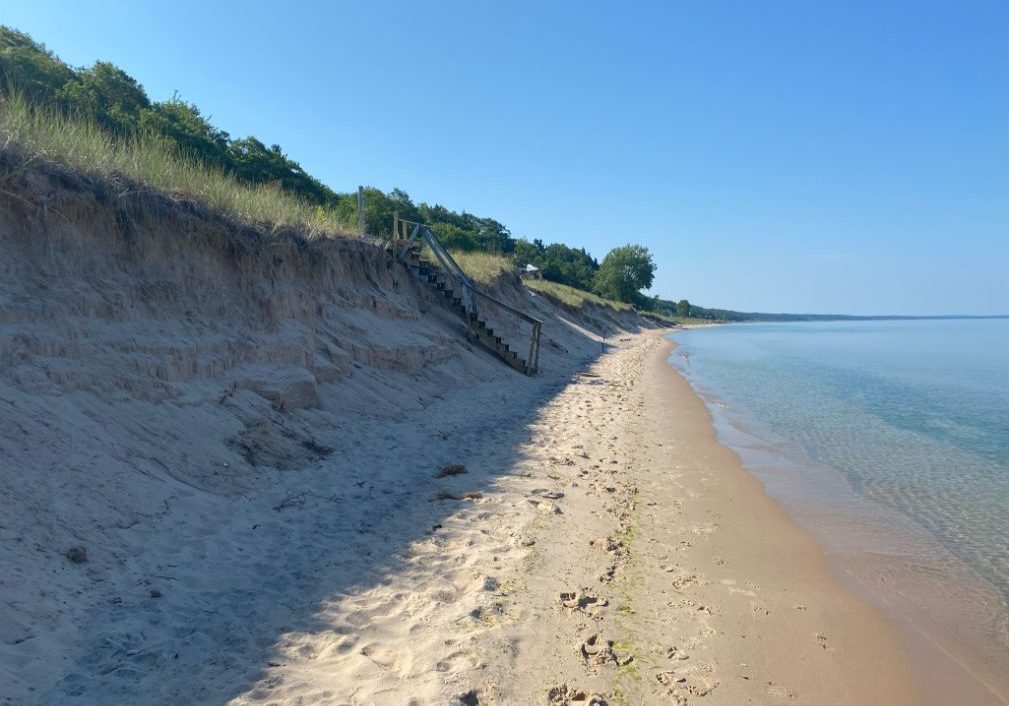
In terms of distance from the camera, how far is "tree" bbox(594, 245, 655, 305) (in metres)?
80.1

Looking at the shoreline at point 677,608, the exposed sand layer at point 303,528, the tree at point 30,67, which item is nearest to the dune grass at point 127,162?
the exposed sand layer at point 303,528

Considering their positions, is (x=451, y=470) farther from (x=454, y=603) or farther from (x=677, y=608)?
(x=677, y=608)

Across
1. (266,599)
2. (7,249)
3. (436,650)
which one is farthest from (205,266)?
(436,650)

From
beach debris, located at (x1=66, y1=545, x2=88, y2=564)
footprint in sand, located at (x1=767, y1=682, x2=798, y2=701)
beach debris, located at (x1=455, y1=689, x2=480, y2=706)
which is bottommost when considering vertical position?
footprint in sand, located at (x1=767, y1=682, x2=798, y2=701)

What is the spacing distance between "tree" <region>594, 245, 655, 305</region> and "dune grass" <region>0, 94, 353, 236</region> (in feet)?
232

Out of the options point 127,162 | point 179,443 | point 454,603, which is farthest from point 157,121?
point 454,603

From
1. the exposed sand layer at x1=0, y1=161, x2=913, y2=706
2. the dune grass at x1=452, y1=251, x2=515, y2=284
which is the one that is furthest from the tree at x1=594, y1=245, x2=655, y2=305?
the exposed sand layer at x1=0, y1=161, x2=913, y2=706

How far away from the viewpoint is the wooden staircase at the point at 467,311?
17000 millimetres

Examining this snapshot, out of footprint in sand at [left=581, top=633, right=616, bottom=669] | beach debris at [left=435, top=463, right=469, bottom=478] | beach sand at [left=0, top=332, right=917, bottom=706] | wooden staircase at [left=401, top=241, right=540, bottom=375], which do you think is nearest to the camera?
beach sand at [left=0, top=332, right=917, bottom=706]

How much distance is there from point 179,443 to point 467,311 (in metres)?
11.4

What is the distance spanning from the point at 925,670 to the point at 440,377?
1014cm

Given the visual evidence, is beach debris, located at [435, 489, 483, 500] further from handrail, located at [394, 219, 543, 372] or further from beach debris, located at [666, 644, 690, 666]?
handrail, located at [394, 219, 543, 372]

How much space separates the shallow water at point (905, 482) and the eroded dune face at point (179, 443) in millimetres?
4168

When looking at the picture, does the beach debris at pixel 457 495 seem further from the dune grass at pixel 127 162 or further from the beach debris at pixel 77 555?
the dune grass at pixel 127 162
